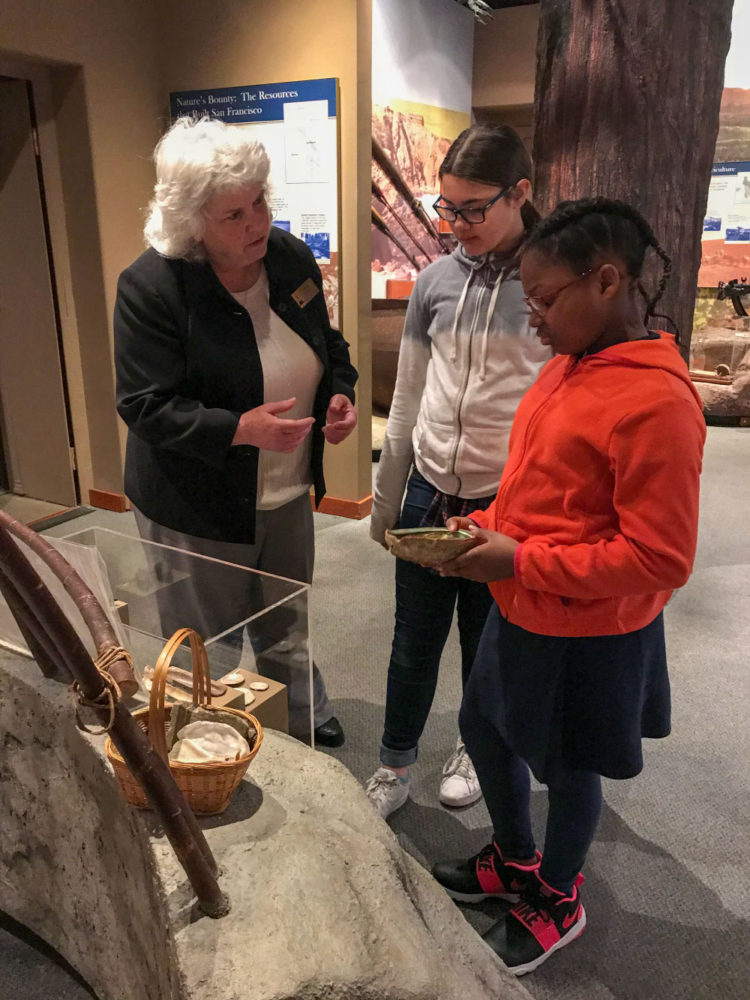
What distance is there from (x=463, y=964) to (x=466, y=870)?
2.39ft

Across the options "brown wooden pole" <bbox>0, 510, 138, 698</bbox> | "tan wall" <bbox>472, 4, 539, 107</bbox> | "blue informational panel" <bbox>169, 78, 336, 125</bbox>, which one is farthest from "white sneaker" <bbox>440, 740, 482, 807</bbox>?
"tan wall" <bbox>472, 4, 539, 107</bbox>

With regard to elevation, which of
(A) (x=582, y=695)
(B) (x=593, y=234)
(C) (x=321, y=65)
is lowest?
(A) (x=582, y=695)

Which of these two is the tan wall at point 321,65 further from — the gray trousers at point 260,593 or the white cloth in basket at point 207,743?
the white cloth in basket at point 207,743

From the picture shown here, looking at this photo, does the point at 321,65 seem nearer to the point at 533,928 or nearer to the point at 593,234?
the point at 593,234

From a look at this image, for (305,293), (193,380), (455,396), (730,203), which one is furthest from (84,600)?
(730,203)

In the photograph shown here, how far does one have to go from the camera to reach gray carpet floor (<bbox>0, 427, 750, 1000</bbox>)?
5.31ft

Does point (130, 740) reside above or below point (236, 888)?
above

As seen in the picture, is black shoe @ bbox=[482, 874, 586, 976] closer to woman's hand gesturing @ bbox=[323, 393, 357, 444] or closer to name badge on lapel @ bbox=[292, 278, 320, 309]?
woman's hand gesturing @ bbox=[323, 393, 357, 444]

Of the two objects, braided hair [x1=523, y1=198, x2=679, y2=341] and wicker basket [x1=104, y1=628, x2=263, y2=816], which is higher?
braided hair [x1=523, y1=198, x2=679, y2=341]

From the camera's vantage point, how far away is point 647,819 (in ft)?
6.76

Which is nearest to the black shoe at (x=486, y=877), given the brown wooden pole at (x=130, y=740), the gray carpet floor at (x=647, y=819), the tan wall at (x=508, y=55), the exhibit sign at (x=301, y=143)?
the gray carpet floor at (x=647, y=819)

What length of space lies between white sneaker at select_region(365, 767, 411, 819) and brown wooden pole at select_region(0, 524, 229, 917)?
109 centimetres

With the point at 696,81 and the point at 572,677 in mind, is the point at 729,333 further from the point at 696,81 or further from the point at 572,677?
the point at 572,677

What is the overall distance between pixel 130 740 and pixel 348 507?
3.43 metres
